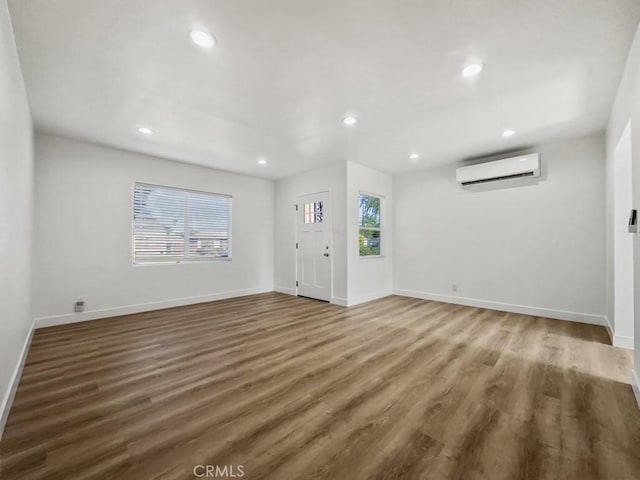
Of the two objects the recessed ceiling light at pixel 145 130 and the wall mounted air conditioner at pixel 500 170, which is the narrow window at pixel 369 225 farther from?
the recessed ceiling light at pixel 145 130

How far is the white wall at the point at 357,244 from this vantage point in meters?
4.88

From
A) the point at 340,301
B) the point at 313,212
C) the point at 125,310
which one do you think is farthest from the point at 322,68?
the point at 125,310

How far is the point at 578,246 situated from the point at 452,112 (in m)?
2.75

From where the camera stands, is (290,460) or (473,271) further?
(473,271)

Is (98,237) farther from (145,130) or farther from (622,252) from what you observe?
(622,252)

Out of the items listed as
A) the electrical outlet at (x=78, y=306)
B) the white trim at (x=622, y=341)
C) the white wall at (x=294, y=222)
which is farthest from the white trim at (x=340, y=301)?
the electrical outlet at (x=78, y=306)

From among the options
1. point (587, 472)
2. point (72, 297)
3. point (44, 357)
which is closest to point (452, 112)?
point (587, 472)

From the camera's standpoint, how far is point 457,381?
7.26 ft

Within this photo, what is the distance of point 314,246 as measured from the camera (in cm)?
547

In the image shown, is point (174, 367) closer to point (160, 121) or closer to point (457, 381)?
point (457, 381)

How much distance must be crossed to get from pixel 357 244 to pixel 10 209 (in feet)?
14.0

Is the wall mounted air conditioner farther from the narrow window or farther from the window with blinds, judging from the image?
the window with blinds

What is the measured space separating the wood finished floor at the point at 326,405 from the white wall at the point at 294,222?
5.27 ft

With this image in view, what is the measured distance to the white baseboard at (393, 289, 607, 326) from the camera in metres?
3.74
